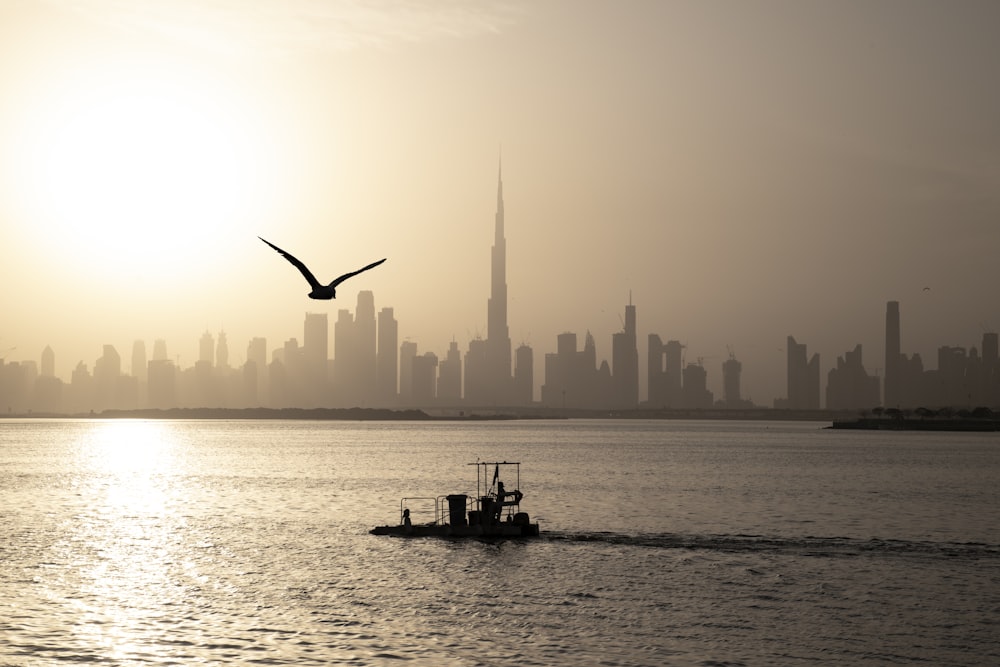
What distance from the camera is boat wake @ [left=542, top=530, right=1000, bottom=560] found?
197ft

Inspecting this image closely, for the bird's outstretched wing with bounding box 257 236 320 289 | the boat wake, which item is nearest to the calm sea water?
the boat wake

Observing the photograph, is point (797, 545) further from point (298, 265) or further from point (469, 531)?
point (298, 265)

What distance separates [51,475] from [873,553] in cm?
10492

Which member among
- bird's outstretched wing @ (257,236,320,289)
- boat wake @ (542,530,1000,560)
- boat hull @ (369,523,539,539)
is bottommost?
boat wake @ (542,530,1000,560)

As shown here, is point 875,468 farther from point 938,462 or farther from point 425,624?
point 425,624

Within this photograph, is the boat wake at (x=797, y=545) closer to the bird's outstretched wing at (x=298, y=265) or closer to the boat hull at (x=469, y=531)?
the boat hull at (x=469, y=531)

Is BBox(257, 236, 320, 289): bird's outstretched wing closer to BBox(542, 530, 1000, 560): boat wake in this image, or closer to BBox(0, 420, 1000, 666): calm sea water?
BBox(0, 420, 1000, 666): calm sea water

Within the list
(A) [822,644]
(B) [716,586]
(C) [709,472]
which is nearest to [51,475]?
(C) [709,472]

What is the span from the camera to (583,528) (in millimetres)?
72500

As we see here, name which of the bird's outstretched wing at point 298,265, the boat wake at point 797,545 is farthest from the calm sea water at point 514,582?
the bird's outstretched wing at point 298,265

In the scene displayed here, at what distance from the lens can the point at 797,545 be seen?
62719mm

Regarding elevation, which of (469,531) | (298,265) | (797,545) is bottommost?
(797,545)

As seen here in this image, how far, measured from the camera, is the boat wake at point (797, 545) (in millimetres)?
59969

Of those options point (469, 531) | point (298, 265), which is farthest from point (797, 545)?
point (298, 265)
